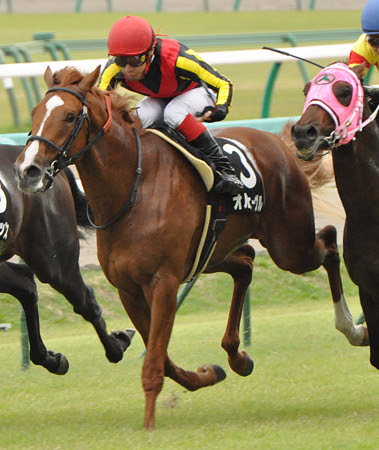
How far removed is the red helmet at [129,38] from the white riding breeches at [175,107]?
1.29 ft

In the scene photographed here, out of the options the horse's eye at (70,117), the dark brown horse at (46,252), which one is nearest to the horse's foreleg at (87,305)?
the dark brown horse at (46,252)

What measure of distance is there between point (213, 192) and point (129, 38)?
959 millimetres

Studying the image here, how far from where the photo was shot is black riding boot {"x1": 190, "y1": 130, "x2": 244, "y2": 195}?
223 inches

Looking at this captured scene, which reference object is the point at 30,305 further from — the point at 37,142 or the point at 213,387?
the point at 37,142

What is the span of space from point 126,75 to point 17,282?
1715 mm

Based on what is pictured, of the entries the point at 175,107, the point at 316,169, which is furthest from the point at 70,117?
the point at 316,169

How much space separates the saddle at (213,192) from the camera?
18.4 feet

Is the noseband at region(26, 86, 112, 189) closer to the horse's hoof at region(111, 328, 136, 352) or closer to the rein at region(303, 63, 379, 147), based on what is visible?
the rein at region(303, 63, 379, 147)

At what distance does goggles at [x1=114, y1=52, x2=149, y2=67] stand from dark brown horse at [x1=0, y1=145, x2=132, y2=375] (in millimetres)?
1058

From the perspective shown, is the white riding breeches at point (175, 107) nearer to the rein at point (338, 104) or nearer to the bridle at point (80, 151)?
the bridle at point (80, 151)

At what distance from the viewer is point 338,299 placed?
654cm

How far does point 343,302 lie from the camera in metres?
6.53

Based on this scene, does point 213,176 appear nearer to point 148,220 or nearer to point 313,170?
point 148,220

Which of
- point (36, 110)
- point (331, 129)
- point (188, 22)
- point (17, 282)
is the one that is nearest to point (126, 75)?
point (36, 110)
